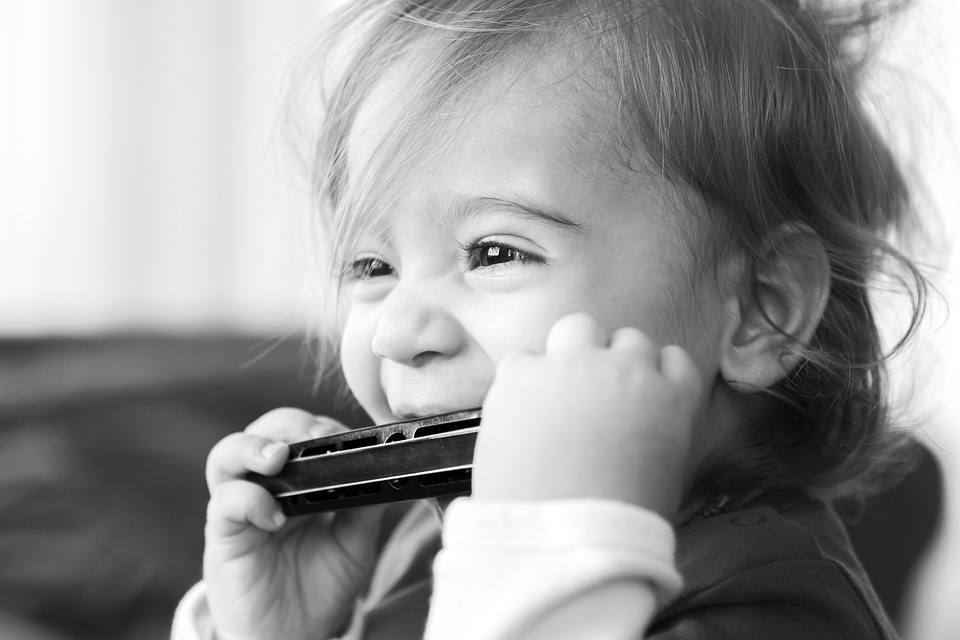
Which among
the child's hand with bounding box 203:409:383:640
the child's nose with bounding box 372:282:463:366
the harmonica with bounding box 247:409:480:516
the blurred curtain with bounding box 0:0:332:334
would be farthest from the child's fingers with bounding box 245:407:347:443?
the blurred curtain with bounding box 0:0:332:334

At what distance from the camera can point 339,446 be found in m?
0.84

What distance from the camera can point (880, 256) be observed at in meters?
1.03

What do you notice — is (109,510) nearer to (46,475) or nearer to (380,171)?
(46,475)

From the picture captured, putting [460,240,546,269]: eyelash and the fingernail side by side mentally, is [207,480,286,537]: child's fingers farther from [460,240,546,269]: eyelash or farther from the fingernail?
[460,240,546,269]: eyelash

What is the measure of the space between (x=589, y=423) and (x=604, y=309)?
0.21 metres

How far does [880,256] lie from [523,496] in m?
0.59

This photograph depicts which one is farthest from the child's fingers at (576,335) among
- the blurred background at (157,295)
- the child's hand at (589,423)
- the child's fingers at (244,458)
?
the blurred background at (157,295)

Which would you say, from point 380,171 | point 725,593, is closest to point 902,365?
point 725,593

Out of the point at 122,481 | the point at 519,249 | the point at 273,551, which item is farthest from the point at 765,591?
the point at 122,481

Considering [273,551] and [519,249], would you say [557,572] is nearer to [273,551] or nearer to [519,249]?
[519,249]

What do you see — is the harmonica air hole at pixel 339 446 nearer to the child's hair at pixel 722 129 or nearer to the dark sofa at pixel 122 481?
the child's hair at pixel 722 129

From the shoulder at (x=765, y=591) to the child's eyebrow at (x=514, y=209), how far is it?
28 cm

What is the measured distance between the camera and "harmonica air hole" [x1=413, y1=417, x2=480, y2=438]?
0.72 m

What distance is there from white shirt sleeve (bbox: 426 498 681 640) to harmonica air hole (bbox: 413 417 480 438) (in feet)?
0.38
